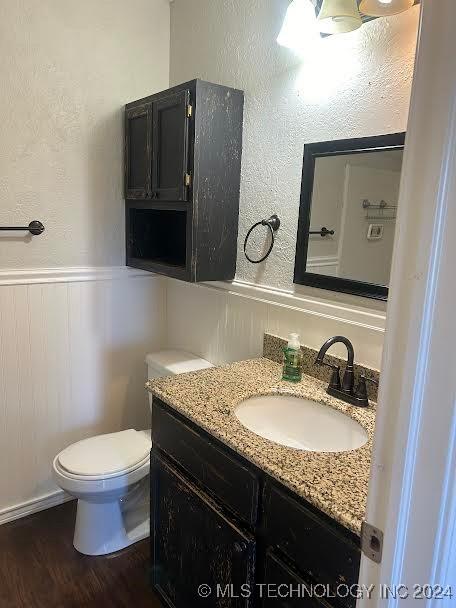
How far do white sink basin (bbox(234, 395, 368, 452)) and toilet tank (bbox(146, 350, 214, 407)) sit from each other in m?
0.61

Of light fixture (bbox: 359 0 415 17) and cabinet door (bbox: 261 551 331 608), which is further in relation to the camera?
light fixture (bbox: 359 0 415 17)

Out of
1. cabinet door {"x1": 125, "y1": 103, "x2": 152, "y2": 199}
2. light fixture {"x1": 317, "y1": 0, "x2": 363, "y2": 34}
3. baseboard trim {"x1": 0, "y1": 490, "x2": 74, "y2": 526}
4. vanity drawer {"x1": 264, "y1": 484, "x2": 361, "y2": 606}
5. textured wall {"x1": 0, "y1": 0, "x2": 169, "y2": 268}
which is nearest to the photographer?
vanity drawer {"x1": 264, "y1": 484, "x2": 361, "y2": 606}

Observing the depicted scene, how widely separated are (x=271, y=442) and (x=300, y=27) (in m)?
1.31

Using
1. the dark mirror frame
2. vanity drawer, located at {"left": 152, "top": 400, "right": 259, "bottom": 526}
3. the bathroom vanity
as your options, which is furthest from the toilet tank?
the dark mirror frame

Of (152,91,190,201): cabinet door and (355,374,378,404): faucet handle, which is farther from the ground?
(152,91,190,201): cabinet door

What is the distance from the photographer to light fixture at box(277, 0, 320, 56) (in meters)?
1.46

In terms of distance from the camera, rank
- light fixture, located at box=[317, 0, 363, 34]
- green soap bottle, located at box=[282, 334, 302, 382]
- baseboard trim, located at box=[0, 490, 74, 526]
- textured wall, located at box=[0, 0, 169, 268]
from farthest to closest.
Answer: baseboard trim, located at box=[0, 490, 74, 526] < textured wall, located at box=[0, 0, 169, 268] < green soap bottle, located at box=[282, 334, 302, 382] < light fixture, located at box=[317, 0, 363, 34]

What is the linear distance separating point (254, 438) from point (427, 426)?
0.69 metres

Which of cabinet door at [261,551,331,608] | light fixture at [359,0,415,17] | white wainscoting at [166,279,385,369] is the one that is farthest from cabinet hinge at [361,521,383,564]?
light fixture at [359,0,415,17]

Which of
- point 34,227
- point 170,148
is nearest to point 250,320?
point 170,148

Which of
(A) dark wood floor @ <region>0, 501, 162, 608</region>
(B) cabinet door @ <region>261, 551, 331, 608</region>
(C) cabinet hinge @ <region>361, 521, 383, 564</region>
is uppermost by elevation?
(C) cabinet hinge @ <region>361, 521, 383, 564</region>

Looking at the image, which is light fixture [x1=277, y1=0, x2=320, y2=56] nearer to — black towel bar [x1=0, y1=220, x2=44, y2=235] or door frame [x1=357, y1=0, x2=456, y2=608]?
door frame [x1=357, y1=0, x2=456, y2=608]

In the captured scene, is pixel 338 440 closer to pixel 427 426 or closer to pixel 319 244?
pixel 319 244

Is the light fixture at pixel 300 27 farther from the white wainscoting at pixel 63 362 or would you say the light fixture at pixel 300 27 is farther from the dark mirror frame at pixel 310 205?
the white wainscoting at pixel 63 362
